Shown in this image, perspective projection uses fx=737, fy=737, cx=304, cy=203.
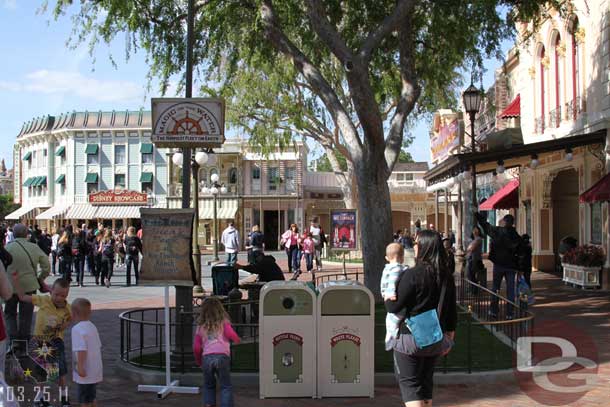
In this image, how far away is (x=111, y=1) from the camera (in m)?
12.4

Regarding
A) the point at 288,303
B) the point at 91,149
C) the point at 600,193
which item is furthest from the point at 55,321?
the point at 91,149

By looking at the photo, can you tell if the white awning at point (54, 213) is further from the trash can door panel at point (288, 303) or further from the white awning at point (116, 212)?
the trash can door panel at point (288, 303)

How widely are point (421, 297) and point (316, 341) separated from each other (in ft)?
7.60

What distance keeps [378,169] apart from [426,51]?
3.38 m

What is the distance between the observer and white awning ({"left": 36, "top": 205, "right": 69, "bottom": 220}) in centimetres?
5788

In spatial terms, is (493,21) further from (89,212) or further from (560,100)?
(89,212)

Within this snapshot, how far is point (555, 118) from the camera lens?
20672 millimetres

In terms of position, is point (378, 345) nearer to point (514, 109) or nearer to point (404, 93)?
point (404, 93)

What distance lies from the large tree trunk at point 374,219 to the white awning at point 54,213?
48.8 meters

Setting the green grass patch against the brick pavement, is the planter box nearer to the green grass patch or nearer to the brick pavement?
the brick pavement

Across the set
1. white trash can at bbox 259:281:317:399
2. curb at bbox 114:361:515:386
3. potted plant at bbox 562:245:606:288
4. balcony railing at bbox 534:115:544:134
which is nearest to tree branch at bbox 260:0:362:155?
curb at bbox 114:361:515:386

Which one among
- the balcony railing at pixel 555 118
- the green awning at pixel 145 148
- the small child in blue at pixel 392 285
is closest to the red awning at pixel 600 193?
the balcony railing at pixel 555 118

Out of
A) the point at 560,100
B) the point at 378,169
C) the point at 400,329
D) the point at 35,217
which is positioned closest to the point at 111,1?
the point at 378,169

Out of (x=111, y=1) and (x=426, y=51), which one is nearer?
(x=111, y=1)
